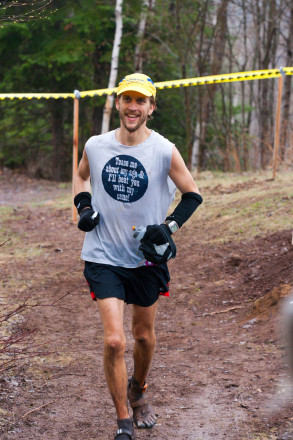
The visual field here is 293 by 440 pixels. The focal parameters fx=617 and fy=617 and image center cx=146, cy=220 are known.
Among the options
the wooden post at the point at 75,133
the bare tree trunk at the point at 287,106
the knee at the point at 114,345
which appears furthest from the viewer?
the bare tree trunk at the point at 287,106

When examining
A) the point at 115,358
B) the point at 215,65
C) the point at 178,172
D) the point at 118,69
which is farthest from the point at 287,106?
the point at 115,358

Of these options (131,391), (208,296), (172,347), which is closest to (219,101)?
(208,296)

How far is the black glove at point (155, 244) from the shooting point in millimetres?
3742

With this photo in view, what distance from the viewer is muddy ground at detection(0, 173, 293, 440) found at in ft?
13.7

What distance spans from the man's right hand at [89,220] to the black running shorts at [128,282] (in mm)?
246

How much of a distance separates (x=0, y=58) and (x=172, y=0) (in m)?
6.26

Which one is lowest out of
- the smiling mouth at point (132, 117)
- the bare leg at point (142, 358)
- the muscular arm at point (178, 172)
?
the bare leg at point (142, 358)

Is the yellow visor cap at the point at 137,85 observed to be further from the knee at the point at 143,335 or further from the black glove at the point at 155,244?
the knee at the point at 143,335

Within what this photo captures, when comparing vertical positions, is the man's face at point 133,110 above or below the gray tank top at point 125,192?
above

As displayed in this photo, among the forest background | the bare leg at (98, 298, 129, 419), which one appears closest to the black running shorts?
the bare leg at (98, 298, 129, 419)

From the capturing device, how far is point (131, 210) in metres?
3.88

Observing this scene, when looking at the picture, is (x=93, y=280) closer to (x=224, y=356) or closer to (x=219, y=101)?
(x=224, y=356)

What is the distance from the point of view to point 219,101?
25.4m

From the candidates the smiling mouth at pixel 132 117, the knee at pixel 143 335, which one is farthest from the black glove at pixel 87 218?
the knee at pixel 143 335
